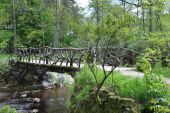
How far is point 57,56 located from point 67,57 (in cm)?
242

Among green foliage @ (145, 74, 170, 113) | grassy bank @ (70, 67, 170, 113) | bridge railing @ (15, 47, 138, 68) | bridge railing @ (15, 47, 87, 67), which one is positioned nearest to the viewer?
green foliage @ (145, 74, 170, 113)

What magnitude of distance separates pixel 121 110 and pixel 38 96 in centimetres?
1015

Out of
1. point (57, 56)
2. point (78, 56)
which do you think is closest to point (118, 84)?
point (78, 56)

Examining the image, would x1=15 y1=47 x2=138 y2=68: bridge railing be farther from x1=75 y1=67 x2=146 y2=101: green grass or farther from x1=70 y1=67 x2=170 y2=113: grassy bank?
x1=70 y1=67 x2=170 y2=113: grassy bank

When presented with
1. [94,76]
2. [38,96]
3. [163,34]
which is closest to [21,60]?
[38,96]

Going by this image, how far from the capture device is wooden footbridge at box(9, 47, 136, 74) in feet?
48.8

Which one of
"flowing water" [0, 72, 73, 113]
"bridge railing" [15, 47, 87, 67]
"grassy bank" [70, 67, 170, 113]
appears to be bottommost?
"flowing water" [0, 72, 73, 113]

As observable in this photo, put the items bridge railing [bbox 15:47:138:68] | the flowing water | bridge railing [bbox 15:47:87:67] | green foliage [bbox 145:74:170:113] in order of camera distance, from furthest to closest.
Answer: bridge railing [bbox 15:47:87:67] < the flowing water < bridge railing [bbox 15:47:138:68] < green foliage [bbox 145:74:170:113]

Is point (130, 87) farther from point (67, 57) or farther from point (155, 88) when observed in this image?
point (67, 57)

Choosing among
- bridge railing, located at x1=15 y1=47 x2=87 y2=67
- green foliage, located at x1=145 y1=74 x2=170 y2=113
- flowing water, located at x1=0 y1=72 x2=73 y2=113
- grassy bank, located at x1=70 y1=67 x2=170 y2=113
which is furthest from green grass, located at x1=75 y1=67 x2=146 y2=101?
bridge railing, located at x1=15 y1=47 x2=87 y2=67

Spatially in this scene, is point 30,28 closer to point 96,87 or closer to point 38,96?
point 38,96

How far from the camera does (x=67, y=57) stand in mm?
18109

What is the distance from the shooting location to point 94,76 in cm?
1142

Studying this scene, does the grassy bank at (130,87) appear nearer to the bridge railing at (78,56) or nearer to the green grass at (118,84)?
the green grass at (118,84)
